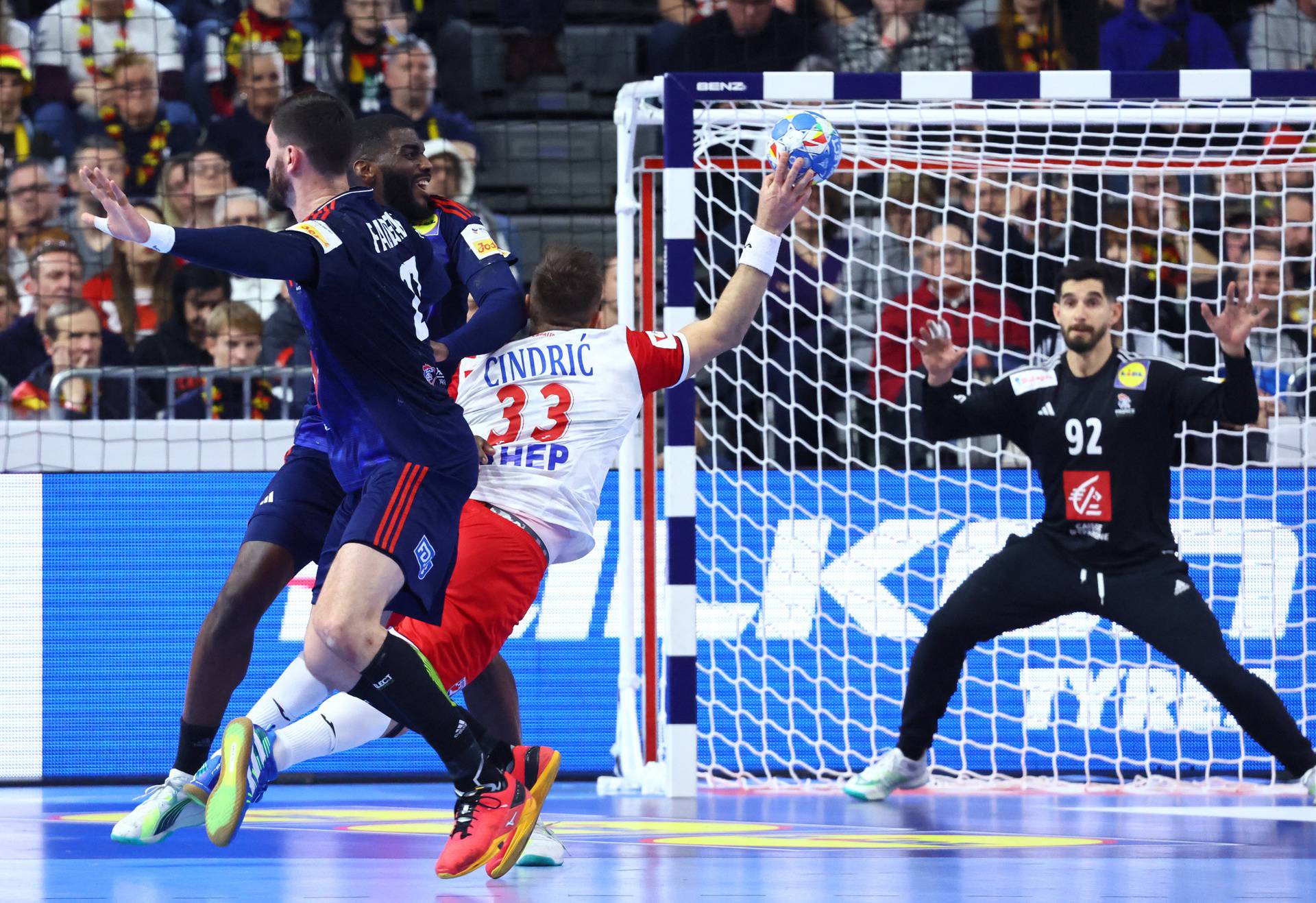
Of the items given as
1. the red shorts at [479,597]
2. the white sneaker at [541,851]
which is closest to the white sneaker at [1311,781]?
the white sneaker at [541,851]

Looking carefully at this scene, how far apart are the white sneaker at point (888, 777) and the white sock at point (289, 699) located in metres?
2.24

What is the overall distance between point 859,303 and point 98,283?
4.08 meters

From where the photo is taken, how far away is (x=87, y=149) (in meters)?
9.24

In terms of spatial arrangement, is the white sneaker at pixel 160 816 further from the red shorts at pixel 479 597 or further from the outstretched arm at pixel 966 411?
the outstretched arm at pixel 966 411

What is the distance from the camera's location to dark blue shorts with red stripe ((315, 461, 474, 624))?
11.9 ft

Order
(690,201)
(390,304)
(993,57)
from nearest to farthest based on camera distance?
(390,304)
(690,201)
(993,57)

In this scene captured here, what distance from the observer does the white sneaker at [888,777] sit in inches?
226

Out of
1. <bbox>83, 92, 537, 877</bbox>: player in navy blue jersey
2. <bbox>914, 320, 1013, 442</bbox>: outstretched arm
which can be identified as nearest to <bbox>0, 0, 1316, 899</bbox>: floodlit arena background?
<bbox>83, 92, 537, 877</bbox>: player in navy blue jersey

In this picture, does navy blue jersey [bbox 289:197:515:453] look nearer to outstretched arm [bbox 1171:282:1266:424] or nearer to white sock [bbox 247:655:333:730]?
white sock [bbox 247:655:333:730]

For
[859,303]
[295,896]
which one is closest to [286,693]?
[295,896]

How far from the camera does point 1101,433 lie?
570 centimetres

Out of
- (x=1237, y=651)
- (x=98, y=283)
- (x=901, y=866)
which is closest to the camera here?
(x=901, y=866)

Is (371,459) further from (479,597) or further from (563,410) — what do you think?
(563,410)

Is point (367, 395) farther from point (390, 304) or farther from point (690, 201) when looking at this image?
point (690, 201)
